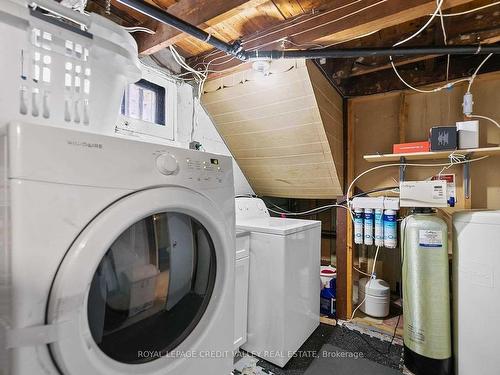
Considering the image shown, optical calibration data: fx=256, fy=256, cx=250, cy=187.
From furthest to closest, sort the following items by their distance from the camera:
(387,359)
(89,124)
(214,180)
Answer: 1. (387,359)
2. (214,180)
3. (89,124)

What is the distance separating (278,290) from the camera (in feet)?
5.02

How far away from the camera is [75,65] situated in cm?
77

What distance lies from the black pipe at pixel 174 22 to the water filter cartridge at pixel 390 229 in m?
1.58

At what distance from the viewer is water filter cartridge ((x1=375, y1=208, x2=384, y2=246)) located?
2000 mm

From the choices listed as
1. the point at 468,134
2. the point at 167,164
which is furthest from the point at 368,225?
the point at 167,164

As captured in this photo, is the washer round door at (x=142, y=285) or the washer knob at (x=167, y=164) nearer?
the washer round door at (x=142, y=285)

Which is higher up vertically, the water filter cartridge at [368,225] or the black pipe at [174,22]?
the black pipe at [174,22]

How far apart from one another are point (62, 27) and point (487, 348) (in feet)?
7.62

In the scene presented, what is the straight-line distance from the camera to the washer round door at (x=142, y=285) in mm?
585

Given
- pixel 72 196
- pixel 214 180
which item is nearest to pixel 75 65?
pixel 72 196

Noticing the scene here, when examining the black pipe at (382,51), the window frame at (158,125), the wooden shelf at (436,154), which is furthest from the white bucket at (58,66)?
the wooden shelf at (436,154)

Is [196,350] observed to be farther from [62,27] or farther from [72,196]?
[62,27]

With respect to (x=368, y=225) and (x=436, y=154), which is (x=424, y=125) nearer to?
(x=436, y=154)

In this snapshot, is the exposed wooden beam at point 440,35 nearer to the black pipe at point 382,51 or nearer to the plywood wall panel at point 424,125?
the plywood wall panel at point 424,125
